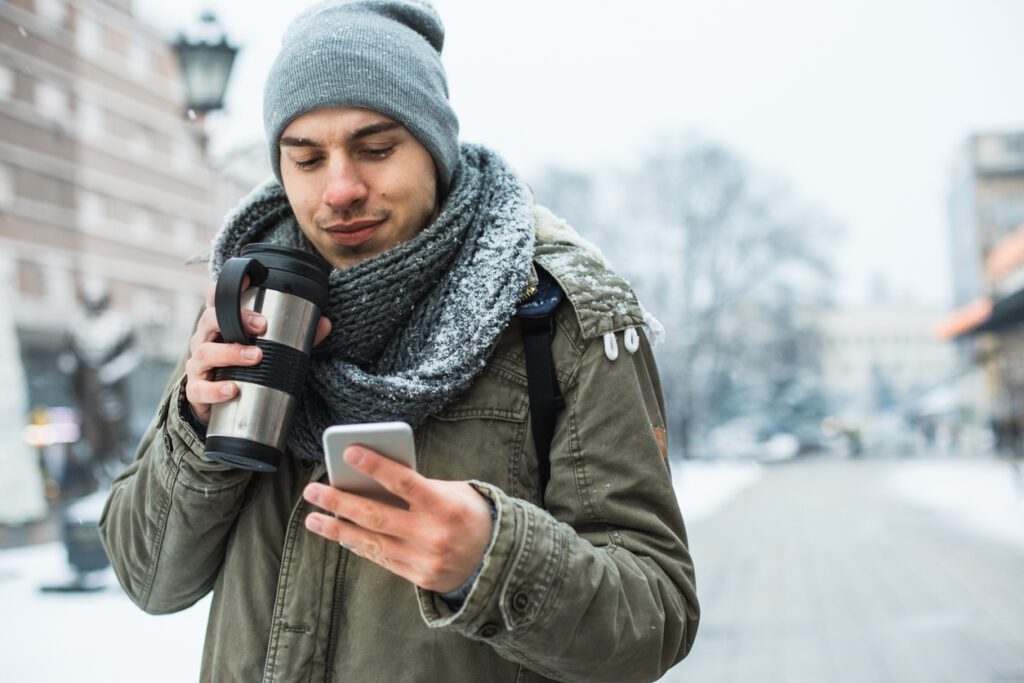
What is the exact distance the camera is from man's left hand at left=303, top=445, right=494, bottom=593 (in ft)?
3.88

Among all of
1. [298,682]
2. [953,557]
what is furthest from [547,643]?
[953,557]

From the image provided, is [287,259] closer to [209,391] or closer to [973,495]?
[209,391]

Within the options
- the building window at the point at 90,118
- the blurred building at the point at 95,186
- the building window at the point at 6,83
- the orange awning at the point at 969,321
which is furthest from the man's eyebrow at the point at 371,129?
the building window at the point at 90,118

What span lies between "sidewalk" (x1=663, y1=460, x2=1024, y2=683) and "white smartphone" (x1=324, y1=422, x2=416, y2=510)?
5265 mm

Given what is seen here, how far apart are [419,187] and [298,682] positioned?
0.86 m

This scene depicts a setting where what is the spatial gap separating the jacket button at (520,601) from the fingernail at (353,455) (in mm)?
314

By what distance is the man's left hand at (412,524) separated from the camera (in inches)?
46.6

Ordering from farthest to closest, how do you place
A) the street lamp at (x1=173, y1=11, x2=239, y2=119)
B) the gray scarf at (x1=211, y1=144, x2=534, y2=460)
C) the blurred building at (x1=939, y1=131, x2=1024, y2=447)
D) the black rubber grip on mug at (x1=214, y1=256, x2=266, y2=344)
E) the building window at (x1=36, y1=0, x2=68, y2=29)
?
the building window at (x1=36, y1=0, x2=68, y2=29) → the blurred building at (x1=939, y1=131, x2=1024, y2=447) → the street lamp at (x1=173, y1=11, x2=239, y2=119) → the gray scarf at (x1=211, y1=144, x2=534, y2=460) → the black rubber grip on mug at (x1=214, y1=256, x2=266, y2=344)

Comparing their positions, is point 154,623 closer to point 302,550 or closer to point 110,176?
point 302,550

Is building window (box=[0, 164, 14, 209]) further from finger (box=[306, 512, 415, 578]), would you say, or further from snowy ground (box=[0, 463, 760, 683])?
finger (box=[306, 512, 415, 578])

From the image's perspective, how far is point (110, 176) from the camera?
33188mm

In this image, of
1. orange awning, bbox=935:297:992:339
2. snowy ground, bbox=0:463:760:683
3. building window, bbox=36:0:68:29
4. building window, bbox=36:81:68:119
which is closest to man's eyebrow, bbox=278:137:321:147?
snowy ground, bbox=0:463:760:683

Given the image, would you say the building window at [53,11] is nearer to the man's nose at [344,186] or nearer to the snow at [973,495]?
the snow at [973,495]

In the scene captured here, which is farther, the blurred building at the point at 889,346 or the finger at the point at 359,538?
the blurred building at the point at 889,346
